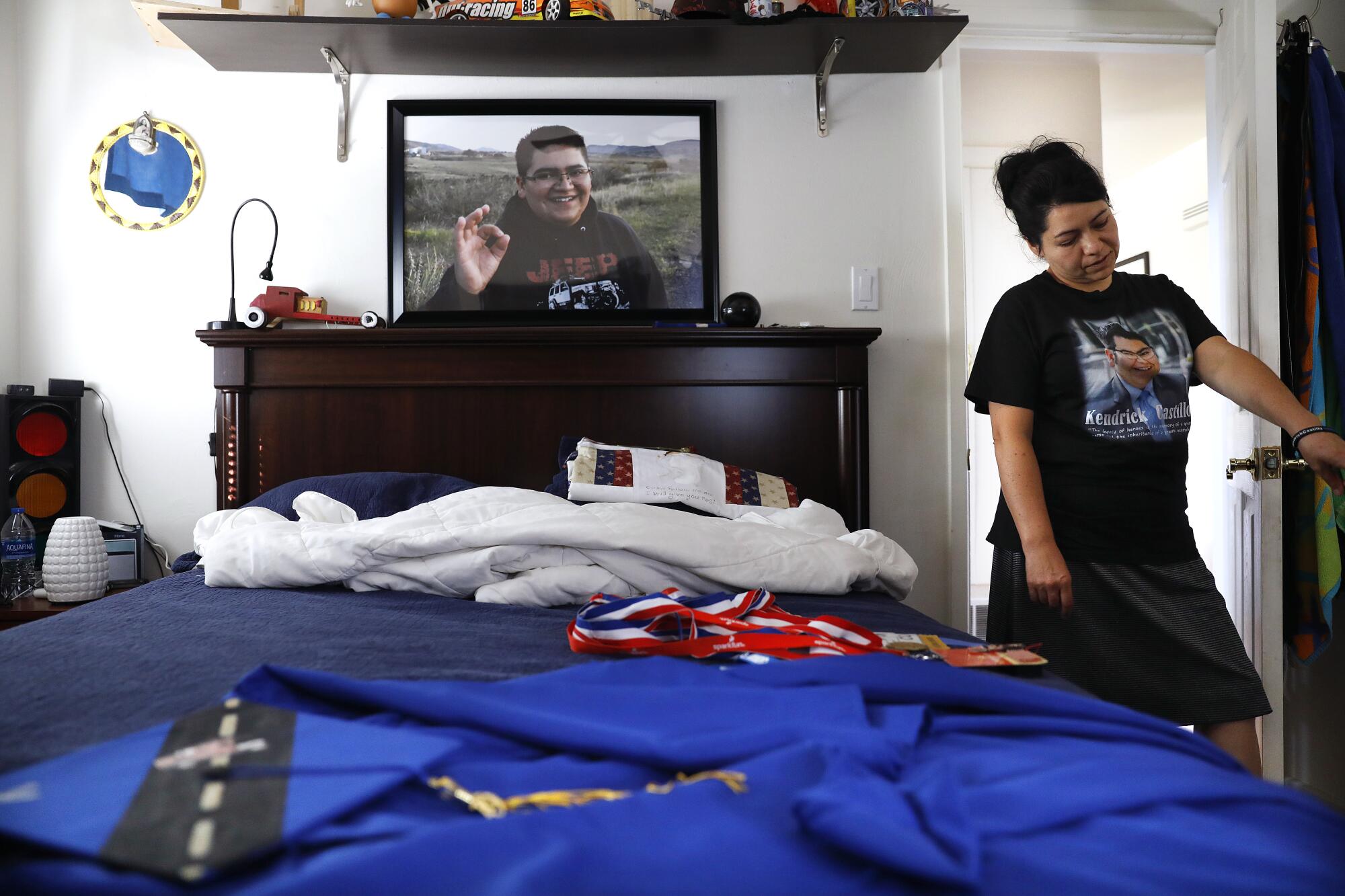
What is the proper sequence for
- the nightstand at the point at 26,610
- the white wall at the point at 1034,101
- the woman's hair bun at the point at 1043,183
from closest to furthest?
the woman's hair bun at the point at 1043,183 → the nightstand at the point at 26,610 → the white wall at the point at 1034,101

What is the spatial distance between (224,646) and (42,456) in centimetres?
161

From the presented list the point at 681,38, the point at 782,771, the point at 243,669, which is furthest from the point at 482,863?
the point at 681,38

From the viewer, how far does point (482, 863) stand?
19.8 inches

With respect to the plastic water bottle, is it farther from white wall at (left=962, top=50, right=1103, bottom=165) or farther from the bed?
white wall at (left=962, top=50, right=1103, bottom=165)

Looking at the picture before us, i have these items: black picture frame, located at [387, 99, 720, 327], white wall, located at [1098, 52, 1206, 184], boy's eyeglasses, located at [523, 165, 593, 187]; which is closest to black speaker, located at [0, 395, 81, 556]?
black picture frame, located at [387, 99, 720, 327]

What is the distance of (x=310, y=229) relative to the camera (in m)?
2.47

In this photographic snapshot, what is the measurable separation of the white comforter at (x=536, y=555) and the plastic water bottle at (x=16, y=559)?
924mm

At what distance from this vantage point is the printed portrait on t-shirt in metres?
1.62

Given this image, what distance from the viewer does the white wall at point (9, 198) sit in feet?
8.05

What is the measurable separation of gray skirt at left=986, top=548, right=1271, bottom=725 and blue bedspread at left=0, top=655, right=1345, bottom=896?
0.88 meters

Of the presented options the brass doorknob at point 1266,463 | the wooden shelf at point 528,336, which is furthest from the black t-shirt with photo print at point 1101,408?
the wooden shelf at point 528,336

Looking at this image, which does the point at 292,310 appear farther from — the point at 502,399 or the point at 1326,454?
the point at 1326,454

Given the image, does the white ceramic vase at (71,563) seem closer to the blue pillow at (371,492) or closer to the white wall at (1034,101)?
the blue pillow at (371,492)

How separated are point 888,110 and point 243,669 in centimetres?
218
